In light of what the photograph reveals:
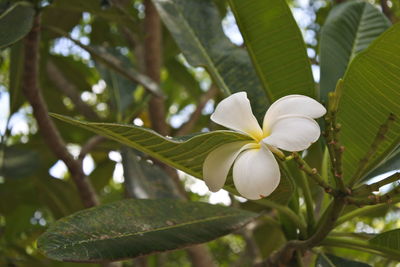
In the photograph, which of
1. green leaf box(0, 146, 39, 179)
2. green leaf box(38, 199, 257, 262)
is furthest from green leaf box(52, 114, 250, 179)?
green leaf box(0, 146, 39, 179)

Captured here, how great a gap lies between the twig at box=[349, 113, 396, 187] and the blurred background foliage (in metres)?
0.22

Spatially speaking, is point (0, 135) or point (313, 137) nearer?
point (313, 137)

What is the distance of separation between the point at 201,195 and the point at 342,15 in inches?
51.9

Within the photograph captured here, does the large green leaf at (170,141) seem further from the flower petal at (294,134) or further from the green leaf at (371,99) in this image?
the green leaf at (371,99)

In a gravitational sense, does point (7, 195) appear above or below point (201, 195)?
above

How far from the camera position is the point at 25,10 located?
40.6 inches

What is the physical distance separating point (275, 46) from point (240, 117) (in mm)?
317

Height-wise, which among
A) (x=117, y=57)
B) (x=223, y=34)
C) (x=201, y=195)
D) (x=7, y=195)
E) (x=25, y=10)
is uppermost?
(x=25, y=10)

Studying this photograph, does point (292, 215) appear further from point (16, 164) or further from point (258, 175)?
point (16, 164)

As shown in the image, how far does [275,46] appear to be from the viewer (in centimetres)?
89

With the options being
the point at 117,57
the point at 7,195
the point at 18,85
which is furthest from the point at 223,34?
the point at 7,195

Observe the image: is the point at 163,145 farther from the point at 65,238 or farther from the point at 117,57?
the point at 117,57

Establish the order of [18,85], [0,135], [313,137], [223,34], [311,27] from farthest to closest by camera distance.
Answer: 1. [311,27]
2. [0,135]
3. [18,85]
4. [223,34]
5. [313,137]

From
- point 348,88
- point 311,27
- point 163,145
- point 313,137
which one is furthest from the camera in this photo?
point 311,27
